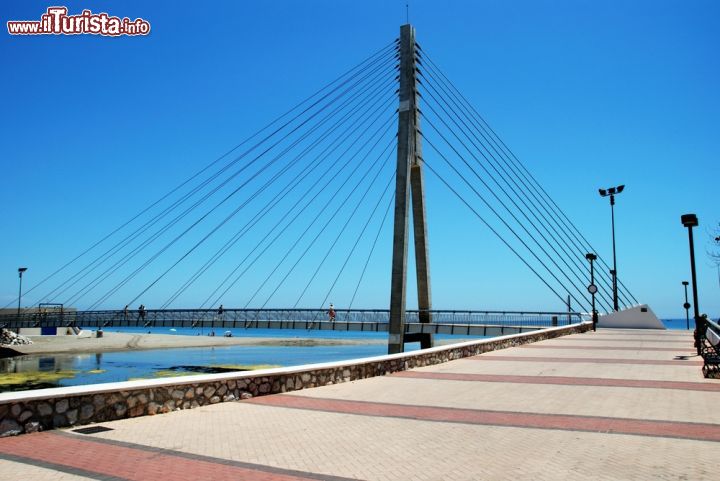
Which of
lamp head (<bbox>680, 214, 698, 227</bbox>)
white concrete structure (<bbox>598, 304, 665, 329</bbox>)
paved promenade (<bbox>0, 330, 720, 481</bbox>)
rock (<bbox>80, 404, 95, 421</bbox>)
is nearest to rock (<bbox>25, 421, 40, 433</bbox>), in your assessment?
paved promenade (<bbox>0, 330, 720, 481</bbox>)

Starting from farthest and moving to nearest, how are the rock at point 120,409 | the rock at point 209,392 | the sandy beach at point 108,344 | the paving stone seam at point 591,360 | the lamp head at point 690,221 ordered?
the sandy beach at point 108,344
the lamp head at point 690,221
the paving stone seam at point 591,360
the rock at point 209,392
the rock at point 120,409

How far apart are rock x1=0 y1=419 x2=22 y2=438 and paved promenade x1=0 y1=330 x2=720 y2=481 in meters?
0.10

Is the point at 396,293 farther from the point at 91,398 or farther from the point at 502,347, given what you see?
the point at 91,398

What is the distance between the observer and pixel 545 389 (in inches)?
432

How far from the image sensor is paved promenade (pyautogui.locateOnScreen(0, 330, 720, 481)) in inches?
213

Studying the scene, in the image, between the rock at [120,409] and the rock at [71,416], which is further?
the rock at [120,409]

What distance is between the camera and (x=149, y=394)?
8.22 meters

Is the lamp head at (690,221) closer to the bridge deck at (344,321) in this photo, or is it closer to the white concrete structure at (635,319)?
the bridge deck at (344,321)

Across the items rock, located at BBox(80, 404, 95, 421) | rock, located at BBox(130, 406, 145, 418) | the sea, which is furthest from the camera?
the sea

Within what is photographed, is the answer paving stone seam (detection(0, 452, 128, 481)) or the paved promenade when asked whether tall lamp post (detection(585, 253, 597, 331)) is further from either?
paving stone seam (detection(0, 452, 128, 481))

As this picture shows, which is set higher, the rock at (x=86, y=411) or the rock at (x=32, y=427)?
the rock at (x=86, y=411)

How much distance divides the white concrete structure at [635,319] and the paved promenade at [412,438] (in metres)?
29.4

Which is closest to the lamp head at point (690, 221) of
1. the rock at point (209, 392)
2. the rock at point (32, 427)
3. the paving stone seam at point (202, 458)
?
the rock at point (209, 392)

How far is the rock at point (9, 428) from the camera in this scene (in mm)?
6660
